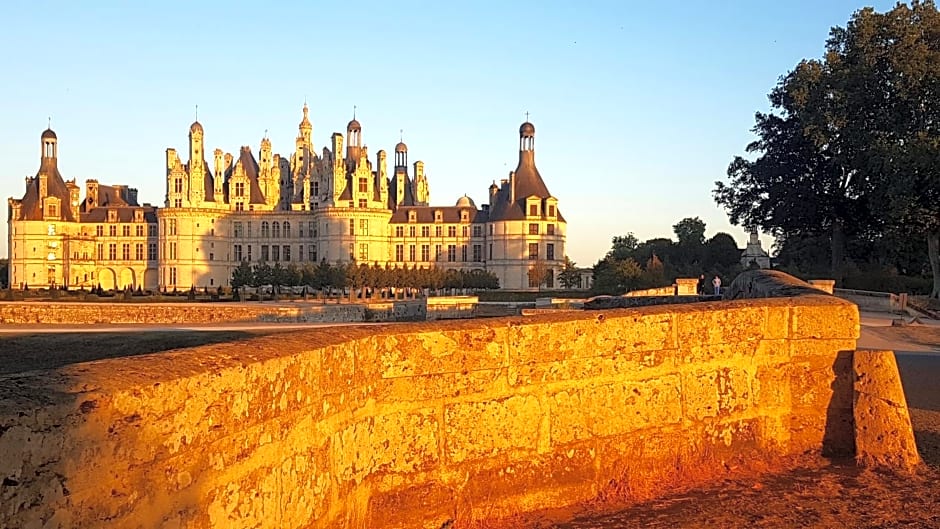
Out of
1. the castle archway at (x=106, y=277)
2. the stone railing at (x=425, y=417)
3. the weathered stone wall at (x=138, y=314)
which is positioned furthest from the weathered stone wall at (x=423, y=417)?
the castle archway at (x=106, y=277)

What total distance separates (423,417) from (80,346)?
293 centimetres

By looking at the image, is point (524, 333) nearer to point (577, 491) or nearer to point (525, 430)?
point (525, 430)

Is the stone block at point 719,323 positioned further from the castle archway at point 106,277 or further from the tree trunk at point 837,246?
the castle archway at point 106,277

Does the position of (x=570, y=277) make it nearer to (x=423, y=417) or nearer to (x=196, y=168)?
(x=196, y=168)

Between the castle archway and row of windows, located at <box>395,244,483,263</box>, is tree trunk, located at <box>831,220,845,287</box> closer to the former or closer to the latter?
row of windows, located at <box>395,244,483,263</box>

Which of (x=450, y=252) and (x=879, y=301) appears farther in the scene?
(x=450, y=252)

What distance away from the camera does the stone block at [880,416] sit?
611cm

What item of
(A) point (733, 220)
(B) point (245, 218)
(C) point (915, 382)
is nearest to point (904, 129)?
(A) point (733, 220)

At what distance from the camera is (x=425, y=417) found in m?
4.69

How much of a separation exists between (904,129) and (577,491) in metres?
34.5

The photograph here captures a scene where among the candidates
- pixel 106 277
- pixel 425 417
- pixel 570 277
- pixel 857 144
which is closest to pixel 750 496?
pixel 425 417

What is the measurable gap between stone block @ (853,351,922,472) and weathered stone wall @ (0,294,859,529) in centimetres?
13

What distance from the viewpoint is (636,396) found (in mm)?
5684

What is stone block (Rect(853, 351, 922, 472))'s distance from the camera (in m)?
6.11
